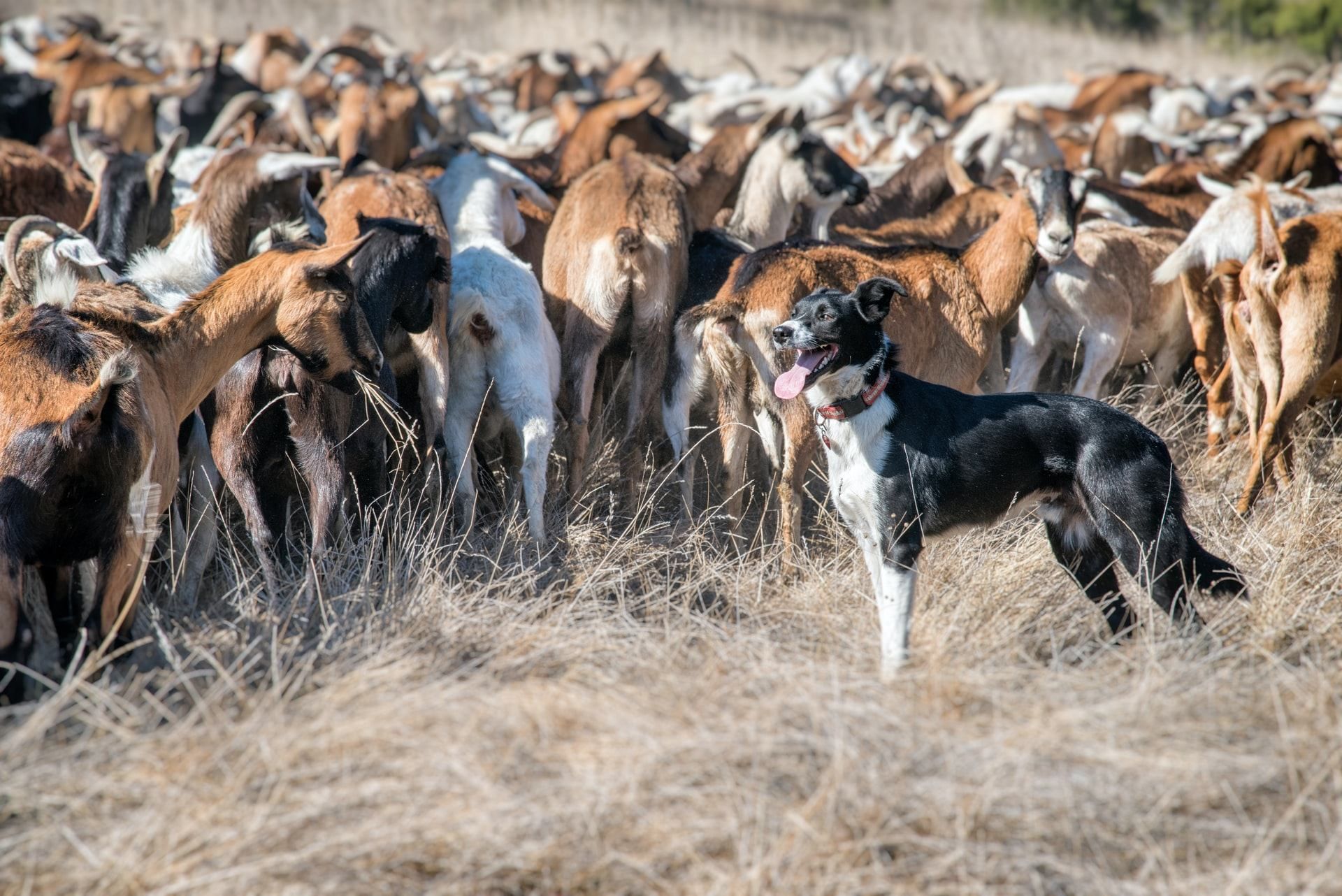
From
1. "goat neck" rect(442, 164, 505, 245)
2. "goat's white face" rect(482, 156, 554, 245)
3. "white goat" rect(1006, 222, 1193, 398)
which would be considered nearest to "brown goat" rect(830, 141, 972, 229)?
"white goat" rect(1006, 222, 1193, 398)

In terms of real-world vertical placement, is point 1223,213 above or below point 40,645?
above

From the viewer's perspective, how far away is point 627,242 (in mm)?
6672

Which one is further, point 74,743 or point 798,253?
point 798,253

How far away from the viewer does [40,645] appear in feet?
14.7

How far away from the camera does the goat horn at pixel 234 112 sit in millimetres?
11977

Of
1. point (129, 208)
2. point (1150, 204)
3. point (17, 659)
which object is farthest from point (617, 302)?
point (1150, 204)

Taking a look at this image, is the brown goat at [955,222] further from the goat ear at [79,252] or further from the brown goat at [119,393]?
the goat ear at [79,252]

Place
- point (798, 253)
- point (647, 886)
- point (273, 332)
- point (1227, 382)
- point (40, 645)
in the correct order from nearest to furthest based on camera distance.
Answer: point (647, 886) → point (40, 645) → point (273, 332) → point (798, 253) → point (1227, 382)

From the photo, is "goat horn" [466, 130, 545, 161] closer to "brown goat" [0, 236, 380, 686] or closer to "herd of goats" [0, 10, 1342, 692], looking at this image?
"herd of goats" [0, 10, 1342, 692]

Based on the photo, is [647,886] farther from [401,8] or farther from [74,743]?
[401,8]

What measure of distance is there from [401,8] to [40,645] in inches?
1217

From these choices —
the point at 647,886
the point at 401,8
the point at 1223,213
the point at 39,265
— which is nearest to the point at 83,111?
the point at 39,265

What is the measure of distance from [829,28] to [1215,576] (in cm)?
3112

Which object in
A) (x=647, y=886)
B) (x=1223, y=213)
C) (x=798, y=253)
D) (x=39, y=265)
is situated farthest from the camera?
(x=1223, y=213)
